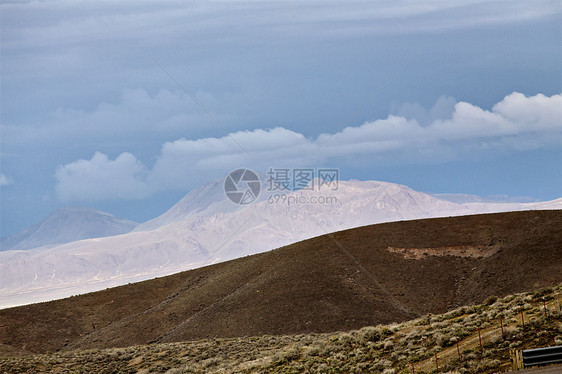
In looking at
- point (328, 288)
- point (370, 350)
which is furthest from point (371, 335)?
A: point (328, 288)

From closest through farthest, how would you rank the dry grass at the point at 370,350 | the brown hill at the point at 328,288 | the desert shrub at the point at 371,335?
the dry grass at the point at 370,350, the desert shrub at the point at 371,335, the brown hill at the point at 328,288

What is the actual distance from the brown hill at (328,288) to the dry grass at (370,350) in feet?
27.8

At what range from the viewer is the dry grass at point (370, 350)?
103 feet

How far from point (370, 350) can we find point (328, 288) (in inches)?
1169

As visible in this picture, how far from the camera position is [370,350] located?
38688 mm

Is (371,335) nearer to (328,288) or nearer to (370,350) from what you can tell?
(370,350)

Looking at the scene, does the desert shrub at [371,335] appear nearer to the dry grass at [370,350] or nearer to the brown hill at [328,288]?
the dry grass at [370,350]

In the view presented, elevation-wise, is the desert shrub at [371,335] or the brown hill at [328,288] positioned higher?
the brown hill at [328,288]

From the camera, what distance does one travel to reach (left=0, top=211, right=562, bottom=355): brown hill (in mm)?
63719

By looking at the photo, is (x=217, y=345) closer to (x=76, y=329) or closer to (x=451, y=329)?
(x=451, y=329)

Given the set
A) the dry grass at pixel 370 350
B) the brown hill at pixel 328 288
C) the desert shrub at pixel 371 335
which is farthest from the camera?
the brown hill at pixel 328 288

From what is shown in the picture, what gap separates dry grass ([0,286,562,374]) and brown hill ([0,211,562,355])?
27.8 ft

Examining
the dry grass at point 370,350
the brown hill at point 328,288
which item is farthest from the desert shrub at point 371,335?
the brown hill at point 328,288

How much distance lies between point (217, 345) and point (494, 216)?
4046 cm
